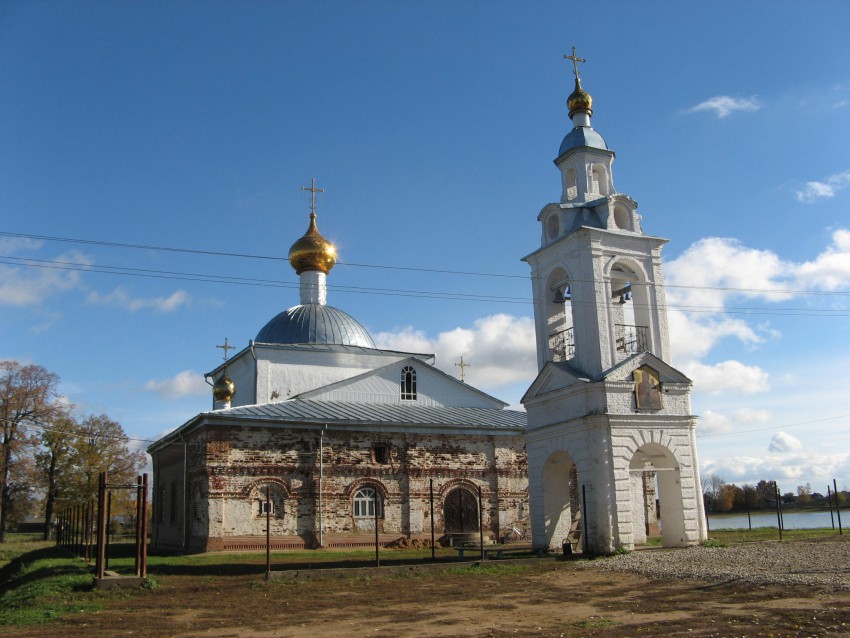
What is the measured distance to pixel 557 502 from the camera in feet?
64.5

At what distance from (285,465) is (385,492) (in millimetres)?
3505

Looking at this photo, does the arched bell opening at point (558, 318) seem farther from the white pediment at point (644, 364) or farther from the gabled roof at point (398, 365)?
the gabled roof at point (398, 365)

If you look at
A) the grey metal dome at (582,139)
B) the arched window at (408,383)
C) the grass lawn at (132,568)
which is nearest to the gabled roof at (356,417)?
the arched window at (408,383)

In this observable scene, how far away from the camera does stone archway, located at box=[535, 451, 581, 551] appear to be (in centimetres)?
1938

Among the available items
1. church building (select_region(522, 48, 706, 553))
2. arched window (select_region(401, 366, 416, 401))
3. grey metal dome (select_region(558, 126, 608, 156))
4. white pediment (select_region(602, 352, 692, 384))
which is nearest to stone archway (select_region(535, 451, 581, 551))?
church building (select_region(522, 48, 706, 553))

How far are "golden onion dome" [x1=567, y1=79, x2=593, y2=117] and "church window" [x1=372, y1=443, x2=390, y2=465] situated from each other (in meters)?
12.3

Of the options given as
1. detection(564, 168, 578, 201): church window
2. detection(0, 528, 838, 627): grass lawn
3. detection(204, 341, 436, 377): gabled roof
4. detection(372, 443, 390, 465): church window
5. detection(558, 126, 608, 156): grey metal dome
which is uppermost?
detection(558, 126, 608, 156): grey metal dome

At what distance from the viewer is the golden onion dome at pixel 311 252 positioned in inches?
1331

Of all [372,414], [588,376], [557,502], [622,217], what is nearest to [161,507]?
[372,414]

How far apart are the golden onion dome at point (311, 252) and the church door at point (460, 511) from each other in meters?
12.7

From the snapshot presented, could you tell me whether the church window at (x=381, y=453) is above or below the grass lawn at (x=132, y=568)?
above

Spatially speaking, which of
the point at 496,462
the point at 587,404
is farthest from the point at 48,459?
the point at 587,404

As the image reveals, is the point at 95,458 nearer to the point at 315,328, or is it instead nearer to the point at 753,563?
the point at 315,328

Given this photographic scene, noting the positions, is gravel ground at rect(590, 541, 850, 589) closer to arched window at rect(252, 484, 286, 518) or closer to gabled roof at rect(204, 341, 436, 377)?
arched window at rect(252, 484, 286, 518)
